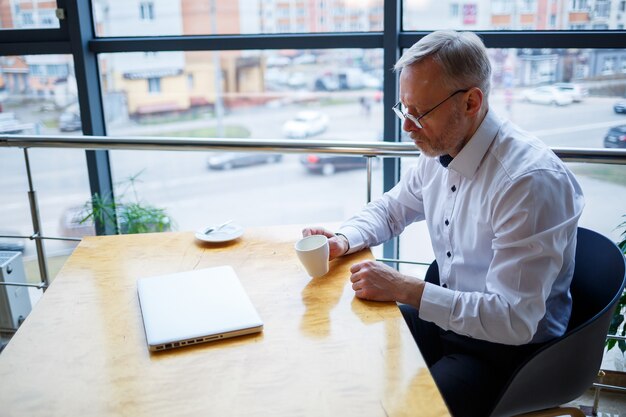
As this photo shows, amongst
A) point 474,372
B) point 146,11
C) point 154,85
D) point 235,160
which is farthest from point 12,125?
point 474,372

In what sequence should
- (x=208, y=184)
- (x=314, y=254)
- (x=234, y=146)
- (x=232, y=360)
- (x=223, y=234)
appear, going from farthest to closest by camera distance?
(x=208, y=184), (x=234, y=146), (x=223, y=234), (x=314, y=254), (x=232, y=360)

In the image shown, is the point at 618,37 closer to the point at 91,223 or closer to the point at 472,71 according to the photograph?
the point at 472,71

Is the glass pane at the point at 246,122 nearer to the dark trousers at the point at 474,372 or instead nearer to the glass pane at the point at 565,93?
the glass pane at the point at 565,93

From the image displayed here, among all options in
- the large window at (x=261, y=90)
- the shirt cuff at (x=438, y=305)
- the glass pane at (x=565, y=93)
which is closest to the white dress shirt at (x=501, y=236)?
the shirt cuff at (x=438, y=305)

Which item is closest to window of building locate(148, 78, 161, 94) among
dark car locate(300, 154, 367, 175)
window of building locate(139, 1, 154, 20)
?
window of building locate(139, 1, 154, 20)

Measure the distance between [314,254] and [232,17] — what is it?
2.19 meters

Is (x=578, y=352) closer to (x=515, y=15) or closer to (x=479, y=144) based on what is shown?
(x=479, y=144)

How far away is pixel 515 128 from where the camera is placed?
168cm

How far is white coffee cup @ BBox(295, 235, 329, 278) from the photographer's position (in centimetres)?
157

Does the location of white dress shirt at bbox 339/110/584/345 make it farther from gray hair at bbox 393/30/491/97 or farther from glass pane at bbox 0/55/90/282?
glass pane at bbox 0/55/90/282

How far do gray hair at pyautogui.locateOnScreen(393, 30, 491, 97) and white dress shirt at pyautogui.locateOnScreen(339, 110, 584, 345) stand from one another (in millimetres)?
128

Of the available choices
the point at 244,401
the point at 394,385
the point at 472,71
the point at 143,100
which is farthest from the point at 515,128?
the point at 143,100

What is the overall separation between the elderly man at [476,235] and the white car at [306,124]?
1723mm

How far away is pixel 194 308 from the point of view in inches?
56.1
